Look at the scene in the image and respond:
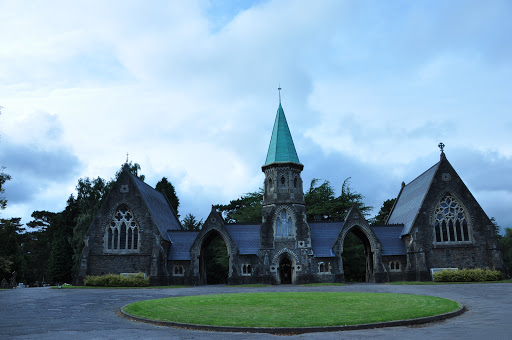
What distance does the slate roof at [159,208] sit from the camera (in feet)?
144

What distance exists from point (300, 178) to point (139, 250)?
18536 millimetres

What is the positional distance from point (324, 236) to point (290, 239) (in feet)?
12.7

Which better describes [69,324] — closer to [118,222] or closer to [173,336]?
[173,336]

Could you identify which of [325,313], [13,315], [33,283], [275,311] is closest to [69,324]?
[13,315]

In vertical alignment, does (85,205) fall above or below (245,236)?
above

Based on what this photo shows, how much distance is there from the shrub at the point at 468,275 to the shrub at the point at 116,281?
2736cm

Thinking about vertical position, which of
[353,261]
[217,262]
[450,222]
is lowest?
[353,261]

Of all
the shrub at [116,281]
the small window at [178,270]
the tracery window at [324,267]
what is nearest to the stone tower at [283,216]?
the tracery window at [324,267]

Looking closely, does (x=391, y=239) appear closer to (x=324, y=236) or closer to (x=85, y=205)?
(x=324, y=236)

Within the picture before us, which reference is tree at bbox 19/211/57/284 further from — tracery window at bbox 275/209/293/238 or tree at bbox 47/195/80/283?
tracery window at bbox 275/209/293/238

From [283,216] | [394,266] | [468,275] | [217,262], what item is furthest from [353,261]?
[468,275]

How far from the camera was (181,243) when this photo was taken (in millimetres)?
44219

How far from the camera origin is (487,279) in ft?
120

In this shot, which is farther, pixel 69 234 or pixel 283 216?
pixel 69 234
